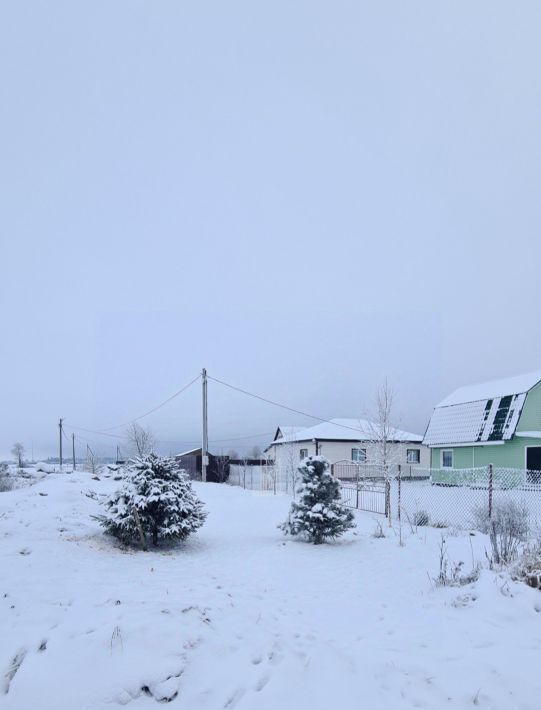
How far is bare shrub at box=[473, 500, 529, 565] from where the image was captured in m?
6.19

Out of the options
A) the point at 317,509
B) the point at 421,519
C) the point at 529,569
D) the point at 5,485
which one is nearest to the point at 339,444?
the point at 5,485

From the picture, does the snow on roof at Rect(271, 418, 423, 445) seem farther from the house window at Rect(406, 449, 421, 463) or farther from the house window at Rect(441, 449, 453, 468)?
the house window at Rect(441, 449, 453, 468)

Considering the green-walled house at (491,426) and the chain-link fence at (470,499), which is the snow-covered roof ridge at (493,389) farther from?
the chain-link fence at (470,499)

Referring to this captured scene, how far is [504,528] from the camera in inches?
309

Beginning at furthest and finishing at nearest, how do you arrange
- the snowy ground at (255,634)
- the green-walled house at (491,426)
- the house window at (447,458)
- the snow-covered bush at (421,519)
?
the house window at (447,458), the green-walled house at (491,426), the snow-covered bush at (421,519), the snowy ground at (255,634)

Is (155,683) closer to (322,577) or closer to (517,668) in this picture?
(517,668)

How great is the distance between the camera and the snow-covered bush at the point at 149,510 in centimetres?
859

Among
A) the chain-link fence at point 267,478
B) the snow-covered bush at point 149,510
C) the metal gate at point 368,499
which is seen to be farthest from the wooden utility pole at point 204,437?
the snow-covered bush at point 149,510

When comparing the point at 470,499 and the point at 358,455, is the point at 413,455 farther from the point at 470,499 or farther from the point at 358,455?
the point at 470,499

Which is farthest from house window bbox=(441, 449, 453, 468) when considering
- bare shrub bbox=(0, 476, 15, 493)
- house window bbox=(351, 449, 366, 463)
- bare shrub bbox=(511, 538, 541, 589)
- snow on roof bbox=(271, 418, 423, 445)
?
bare shrub bbox=(511, 538, 541, 589)

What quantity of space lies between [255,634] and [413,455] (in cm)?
3289

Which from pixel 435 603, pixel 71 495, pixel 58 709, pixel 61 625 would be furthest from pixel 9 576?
pixel 71 495

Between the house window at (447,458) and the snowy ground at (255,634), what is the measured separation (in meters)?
18.6

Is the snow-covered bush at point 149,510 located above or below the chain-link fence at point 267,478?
above
